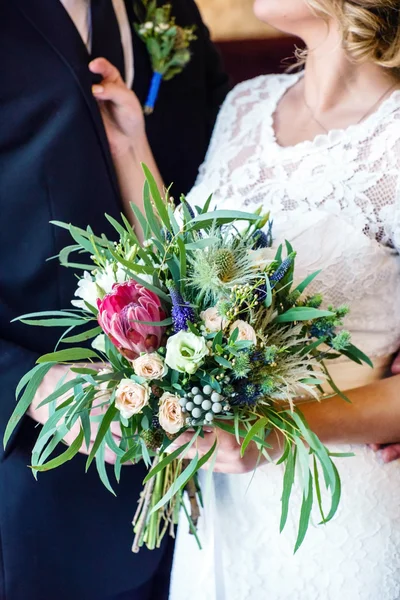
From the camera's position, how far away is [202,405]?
2.90 ft

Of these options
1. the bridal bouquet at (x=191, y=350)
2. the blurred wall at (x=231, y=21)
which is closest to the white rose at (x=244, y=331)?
the bridal bouquet at (x=191, y=350)

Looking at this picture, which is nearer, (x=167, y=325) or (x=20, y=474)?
(x=167, y=325)

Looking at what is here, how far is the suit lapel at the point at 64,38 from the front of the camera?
1.22 m

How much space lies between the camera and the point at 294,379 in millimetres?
912

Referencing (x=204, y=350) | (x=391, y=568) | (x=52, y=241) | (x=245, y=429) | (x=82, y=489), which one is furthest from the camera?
(x=82, y=489)

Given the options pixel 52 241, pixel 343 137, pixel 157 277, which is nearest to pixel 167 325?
pixel 157 277

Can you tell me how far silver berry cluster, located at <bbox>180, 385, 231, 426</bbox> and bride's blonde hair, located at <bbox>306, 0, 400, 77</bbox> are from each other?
2.51 feet

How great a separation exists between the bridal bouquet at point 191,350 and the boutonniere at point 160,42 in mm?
681

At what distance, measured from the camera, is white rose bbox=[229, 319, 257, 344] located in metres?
0.85

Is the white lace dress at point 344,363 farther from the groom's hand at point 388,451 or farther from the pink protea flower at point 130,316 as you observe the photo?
the pink protea flower at point 130,316

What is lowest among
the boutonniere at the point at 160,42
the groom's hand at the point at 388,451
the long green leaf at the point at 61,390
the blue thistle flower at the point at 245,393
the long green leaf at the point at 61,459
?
the groom's hand at the point at 388,451

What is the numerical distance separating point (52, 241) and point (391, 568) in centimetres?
92

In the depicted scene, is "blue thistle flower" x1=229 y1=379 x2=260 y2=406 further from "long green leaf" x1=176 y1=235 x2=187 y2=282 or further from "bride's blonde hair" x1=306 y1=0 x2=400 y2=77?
"bride's blonde hair" x1=306 y1=0 x2=400 y2=77

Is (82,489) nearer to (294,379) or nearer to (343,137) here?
(294,379)
